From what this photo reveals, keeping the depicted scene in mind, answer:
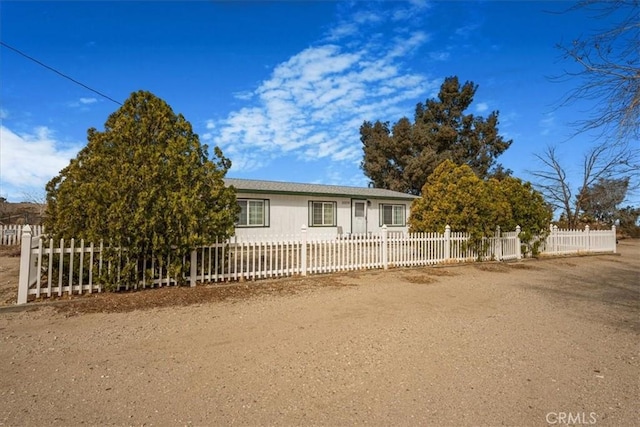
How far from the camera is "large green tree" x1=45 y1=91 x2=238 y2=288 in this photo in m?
6.15

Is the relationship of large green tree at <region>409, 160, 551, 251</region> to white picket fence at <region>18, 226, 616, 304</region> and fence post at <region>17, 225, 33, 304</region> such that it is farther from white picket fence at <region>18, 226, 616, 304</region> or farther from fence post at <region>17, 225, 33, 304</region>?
fence post at <region>17, 225, 33, 304</region>

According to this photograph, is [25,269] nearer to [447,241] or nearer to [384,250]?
[384,250]

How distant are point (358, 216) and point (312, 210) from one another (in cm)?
284

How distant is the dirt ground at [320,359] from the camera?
8.30ft

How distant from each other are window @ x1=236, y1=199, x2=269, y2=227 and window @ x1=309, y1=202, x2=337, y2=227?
238cm

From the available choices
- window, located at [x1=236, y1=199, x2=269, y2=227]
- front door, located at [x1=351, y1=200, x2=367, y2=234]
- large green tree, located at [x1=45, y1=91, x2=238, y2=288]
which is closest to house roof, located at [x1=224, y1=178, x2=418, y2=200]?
front door, located at [x1=351, y1=200, x2=367, y2=234]

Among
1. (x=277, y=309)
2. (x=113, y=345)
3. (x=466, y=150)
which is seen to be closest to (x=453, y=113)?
(x=466, y=150)

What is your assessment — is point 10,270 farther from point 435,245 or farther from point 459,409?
point 435,245

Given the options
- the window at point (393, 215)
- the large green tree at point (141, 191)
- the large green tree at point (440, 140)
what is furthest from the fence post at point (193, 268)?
the large green tree at point (440, 140)

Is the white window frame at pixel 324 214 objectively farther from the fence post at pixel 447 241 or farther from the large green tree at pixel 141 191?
the large green tree at pixel 141 191

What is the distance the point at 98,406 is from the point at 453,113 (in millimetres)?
34263

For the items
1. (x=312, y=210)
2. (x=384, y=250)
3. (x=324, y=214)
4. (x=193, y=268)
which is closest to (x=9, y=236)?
(x=312, y=210)

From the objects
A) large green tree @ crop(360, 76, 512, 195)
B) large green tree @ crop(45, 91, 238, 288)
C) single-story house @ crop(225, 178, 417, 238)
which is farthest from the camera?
large green tree @ crop(360, 76, 512, 195)

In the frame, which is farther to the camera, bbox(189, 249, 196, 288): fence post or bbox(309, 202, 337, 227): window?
bbox(309, 202, 337, 227): window
